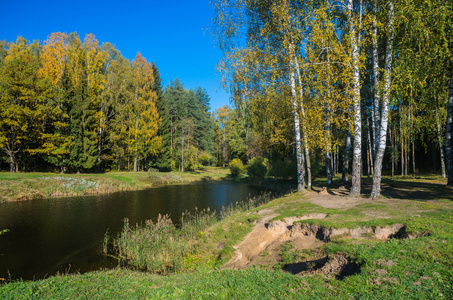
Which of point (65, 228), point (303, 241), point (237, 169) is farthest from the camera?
point (237, 169)

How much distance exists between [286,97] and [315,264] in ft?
37.5

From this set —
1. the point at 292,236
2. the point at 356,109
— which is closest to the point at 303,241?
the point at 292,236

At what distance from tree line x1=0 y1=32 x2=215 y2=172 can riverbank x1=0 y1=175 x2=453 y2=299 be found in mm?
26352

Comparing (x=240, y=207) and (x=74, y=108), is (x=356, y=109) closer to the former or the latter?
(x=240, y=207)

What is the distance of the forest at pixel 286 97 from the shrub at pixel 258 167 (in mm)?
1688

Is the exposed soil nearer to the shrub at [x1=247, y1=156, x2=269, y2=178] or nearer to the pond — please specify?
the pond

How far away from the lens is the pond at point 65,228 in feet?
26.6

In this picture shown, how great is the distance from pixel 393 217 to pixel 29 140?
3340 centimetres

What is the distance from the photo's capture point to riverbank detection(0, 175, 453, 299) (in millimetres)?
4059

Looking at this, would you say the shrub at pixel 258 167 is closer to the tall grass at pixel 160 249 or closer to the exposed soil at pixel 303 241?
the exposed soil at pixel 303 241

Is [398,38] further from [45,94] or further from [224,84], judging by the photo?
[45,94]

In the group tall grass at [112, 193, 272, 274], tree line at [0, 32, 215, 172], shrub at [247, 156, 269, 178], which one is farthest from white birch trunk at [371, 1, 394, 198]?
tree line at [0, 32, 215, 172]

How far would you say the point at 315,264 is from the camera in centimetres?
577

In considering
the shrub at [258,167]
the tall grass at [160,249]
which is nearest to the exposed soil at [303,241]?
the tall grass at [160,249]
